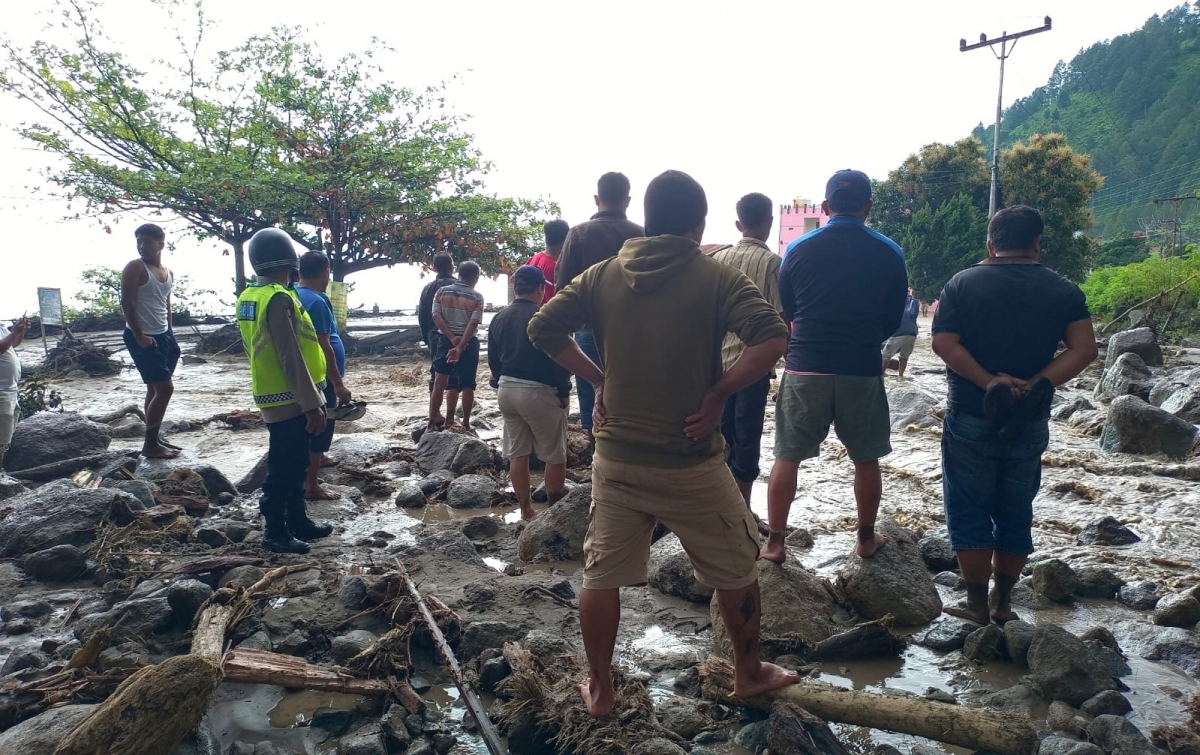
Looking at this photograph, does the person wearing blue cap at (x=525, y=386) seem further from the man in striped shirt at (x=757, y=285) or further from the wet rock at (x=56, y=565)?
the wet rock at (x=56, y=565)

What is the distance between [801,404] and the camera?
13.7ft

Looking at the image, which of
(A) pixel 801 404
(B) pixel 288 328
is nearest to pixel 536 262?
(B) pixel 288 328

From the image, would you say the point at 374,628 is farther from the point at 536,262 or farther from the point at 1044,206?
the point at 1044,206

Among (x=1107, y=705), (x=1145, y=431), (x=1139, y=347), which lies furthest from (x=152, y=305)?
(x=1139, y=347)

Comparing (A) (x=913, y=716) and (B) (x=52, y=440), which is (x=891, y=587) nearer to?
(A) (x=913, y=716)

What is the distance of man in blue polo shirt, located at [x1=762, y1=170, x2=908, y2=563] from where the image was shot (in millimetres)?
4086

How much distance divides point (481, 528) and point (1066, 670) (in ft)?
12.1

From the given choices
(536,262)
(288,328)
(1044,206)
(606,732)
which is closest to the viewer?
(606,732)

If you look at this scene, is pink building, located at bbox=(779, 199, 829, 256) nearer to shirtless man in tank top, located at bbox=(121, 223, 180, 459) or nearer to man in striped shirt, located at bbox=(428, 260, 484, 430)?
man in striped shirt, located at bbox=(428, 260, 484, 430)

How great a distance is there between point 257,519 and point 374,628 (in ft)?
8.03

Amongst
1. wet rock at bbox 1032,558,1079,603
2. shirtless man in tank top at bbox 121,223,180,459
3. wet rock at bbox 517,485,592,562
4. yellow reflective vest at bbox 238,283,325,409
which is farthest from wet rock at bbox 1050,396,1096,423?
shirtless man in tank top at bbox 121,223,180,459

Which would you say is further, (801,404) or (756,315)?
(801,404)

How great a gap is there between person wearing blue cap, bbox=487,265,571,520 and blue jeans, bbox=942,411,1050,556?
266 cm

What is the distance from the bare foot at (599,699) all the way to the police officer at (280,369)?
245 centimetres
